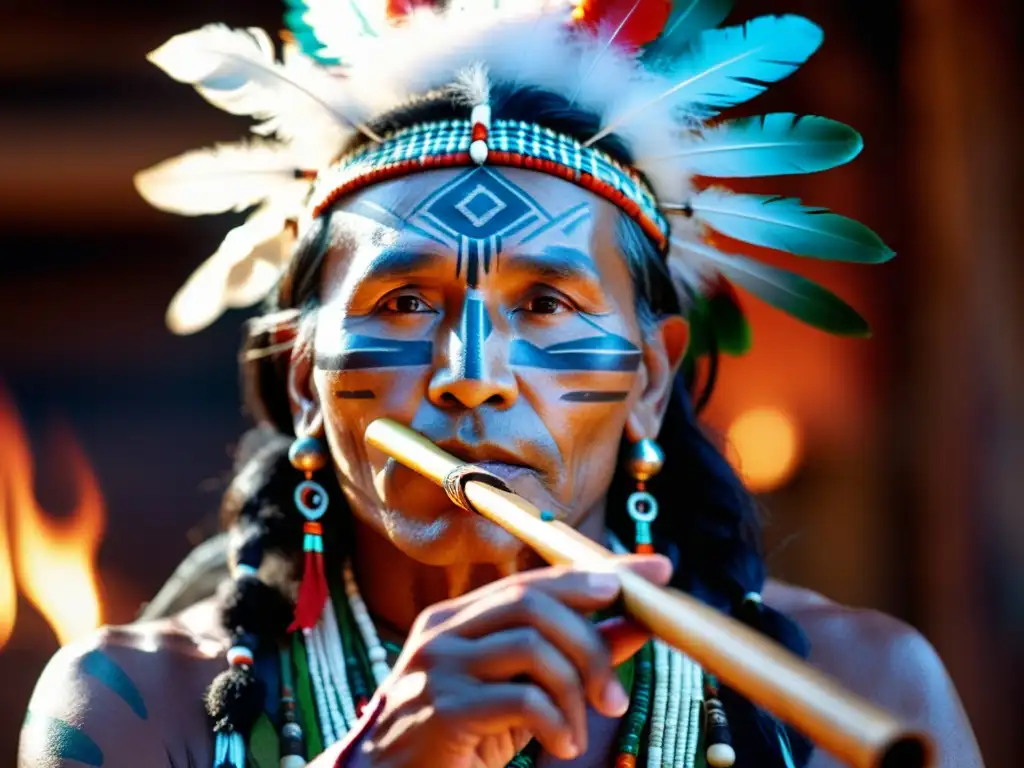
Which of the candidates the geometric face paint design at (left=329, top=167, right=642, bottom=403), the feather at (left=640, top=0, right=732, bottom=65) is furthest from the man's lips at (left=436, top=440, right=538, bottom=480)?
the feather at (left=640, top=0, right=732, bottom=65)

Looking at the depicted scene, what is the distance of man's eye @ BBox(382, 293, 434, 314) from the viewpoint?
2443mm

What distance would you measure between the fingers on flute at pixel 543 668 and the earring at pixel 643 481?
0.87 m

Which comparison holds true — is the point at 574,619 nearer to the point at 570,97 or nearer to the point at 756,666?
the point at 756,666

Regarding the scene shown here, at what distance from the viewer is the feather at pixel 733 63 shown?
264 centimetres

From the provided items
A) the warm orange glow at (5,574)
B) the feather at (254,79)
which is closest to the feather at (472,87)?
the feather at (254,79)

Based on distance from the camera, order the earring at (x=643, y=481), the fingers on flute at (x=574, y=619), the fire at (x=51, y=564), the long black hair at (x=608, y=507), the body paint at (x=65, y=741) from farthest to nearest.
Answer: the fire at (x=51, y=564), the earring at (x=643, y=481), the long black hair at (x=608, y=507), the body paint at (x=65, y=741), the fingers on flute at (x=574, y=619)

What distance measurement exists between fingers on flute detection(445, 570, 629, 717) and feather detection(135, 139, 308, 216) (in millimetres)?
1335

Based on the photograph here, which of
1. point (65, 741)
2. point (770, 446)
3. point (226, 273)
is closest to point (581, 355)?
point (226, 273)

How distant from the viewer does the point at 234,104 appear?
2.79m

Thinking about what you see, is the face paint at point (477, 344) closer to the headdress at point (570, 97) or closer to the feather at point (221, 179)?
the headdress at point (570, 97)

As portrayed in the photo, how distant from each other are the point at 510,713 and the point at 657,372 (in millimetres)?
1105

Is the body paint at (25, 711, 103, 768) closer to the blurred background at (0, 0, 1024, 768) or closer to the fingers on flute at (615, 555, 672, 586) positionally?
the fingers on flute at (615, 555, 672, 586)

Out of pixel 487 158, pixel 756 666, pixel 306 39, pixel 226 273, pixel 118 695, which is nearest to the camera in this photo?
pixel 756 666

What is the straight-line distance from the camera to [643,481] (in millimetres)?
2625
